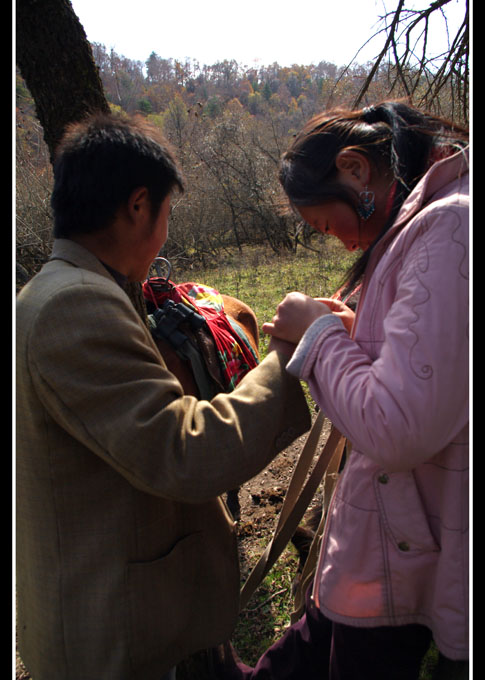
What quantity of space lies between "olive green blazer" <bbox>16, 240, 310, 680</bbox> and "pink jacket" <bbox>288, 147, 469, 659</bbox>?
0.26 meters

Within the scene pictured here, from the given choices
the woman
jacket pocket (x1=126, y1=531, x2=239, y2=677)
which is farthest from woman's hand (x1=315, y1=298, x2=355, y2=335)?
jacket pocket (x1=126, y1=531, x2=239, y2=677)

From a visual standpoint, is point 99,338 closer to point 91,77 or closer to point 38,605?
point 38,605

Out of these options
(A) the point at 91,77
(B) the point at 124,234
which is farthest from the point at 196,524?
(A) the point at 91,77

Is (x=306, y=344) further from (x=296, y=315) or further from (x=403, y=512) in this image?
(x=403, y=512)

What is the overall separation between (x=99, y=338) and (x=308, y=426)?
71cm

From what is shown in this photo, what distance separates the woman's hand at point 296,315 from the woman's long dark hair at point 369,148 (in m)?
0.19

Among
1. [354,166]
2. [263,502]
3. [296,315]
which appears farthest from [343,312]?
[263,502]

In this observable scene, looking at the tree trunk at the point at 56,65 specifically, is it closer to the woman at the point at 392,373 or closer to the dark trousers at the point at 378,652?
the woman at the point at 392,373

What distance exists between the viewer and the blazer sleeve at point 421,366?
34.8 inches

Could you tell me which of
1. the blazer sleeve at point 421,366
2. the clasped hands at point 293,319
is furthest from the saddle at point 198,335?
the blazer sleeve at point 421,366

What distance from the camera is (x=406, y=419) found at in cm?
89

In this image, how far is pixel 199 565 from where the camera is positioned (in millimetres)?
1333

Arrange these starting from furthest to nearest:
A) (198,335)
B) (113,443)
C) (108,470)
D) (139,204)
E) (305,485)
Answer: (198,335) → (305,485) → (139,204) → (108,470) → (113,443)

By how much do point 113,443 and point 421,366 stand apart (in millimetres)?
672
